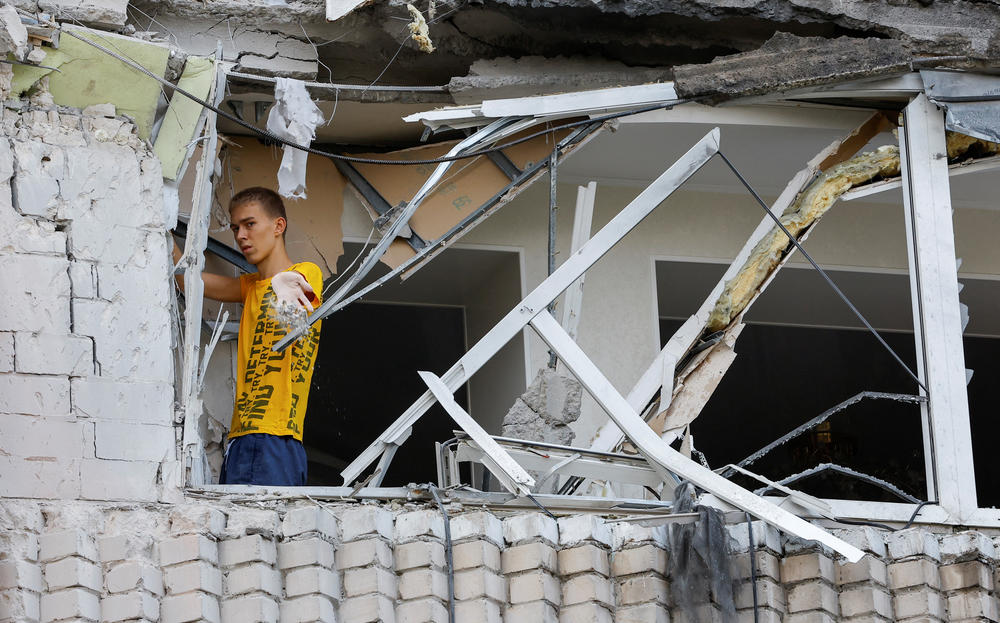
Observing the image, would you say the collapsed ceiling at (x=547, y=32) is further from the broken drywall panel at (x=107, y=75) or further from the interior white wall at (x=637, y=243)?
the interior white wall at (x=637, y=243)

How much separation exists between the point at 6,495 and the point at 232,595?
1.03 m

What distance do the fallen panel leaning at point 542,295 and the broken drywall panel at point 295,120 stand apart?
4.07ft

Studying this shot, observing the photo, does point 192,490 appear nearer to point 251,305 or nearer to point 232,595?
point 232,595

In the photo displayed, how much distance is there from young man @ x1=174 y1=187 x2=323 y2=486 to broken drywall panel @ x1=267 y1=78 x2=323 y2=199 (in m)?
0.32

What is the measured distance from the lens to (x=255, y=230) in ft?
28.8

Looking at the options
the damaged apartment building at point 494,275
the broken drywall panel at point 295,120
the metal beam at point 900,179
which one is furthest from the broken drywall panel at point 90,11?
the metal beam at point 900,179

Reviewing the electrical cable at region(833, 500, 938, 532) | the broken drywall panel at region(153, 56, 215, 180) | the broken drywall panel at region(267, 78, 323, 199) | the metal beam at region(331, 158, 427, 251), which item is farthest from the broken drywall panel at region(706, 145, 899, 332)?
the broken drywall panel at region(153, 56, 215, 180)

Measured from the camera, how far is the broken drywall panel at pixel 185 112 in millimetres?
8078

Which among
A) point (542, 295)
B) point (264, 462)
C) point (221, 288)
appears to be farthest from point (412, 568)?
point (221, 288)

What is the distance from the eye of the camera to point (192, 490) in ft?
24.7

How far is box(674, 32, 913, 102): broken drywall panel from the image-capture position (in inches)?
349

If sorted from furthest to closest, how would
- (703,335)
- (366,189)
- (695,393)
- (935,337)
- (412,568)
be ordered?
(366,189), (703,335), (695,393), (935,337), (412,568)

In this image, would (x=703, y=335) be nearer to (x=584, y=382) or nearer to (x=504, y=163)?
(x=584, y=382)

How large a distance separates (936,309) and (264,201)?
11.3 feet
